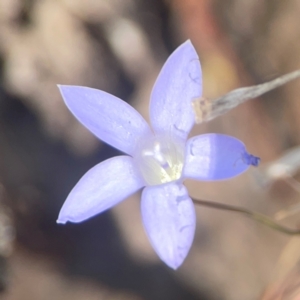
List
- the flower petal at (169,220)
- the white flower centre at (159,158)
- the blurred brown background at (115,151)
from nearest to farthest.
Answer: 1. the flower petal at (169,220)
2. the white flower centre at (159,158)
3. the blurred brown background at (115,151)

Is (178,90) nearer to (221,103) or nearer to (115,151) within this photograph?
(221,103)

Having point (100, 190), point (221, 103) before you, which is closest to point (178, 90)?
point (221, 103)

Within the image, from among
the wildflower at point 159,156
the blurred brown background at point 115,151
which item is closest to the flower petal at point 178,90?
the wildflower at point 159,156

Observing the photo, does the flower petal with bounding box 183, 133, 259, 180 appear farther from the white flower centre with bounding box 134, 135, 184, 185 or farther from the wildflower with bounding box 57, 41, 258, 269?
the white flower centre with bounding box 134, 135, 184, 185

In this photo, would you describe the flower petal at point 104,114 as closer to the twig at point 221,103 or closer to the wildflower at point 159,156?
the wildflower at point 159,156

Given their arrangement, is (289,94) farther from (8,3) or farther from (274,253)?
(8,3)

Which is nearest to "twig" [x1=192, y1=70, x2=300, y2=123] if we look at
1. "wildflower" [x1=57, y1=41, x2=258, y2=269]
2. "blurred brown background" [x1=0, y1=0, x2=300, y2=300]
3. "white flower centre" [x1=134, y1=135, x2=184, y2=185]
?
"wildflower" [x1=57, y1=41, x2=258, y2=269]

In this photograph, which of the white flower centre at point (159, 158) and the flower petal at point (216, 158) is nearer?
the flower petal at point (216, 158)
